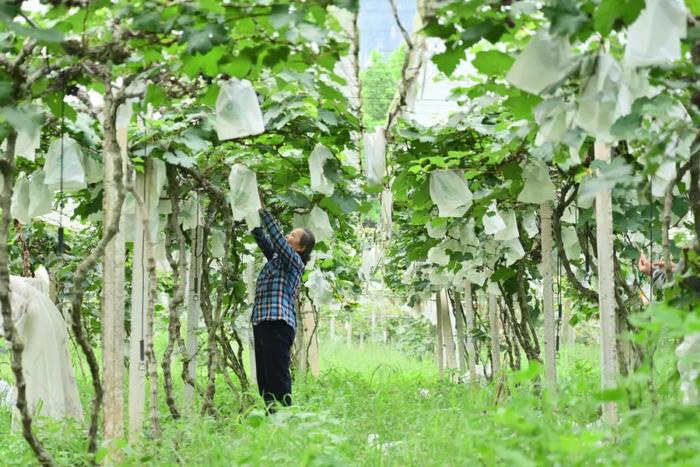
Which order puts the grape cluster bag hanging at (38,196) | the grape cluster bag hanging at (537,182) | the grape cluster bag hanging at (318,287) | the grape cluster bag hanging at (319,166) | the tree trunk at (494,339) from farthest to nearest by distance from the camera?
the grape cluster bag hanging at (318,287), the tree trunk at (494,339), the grape cluster bag hanging at (319,166), the grape cluster bag hanging at (537,182), the grape cluster bag hanging at (38,196)

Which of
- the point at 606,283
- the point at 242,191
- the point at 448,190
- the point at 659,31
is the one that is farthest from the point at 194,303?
the point at 659,31

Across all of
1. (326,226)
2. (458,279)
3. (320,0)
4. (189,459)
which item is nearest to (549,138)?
(320,0)

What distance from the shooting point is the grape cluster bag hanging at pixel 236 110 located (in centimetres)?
375

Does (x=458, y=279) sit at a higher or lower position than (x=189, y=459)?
higher

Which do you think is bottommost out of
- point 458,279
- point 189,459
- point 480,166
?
point 189,459

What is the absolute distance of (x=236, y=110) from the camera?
3768mm

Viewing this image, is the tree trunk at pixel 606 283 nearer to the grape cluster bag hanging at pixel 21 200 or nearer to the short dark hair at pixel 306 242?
the short dark hair at pixel 306 242

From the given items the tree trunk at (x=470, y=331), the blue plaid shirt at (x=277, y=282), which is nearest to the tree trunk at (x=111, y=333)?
the blue plaid shirt at (x=277, y=282)

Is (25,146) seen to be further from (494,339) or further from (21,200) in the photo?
(494,339)

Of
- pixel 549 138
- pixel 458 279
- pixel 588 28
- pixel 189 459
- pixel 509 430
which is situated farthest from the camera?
pixel 458 279

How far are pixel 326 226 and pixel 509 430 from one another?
321cm

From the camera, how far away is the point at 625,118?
273 centimetres

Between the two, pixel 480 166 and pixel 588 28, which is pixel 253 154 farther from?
pixel 588 28

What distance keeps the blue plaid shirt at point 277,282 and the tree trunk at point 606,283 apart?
217cm
